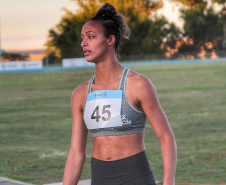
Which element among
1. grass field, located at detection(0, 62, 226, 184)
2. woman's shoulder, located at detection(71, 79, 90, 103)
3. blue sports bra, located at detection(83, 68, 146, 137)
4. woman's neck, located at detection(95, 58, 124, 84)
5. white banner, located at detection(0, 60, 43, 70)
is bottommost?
grass field, located at detection(0, 62, 226, 184)

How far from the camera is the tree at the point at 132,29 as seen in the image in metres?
66.5

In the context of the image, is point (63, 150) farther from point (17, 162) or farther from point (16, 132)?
point (16, 132)

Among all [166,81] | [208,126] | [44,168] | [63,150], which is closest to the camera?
[44,168]

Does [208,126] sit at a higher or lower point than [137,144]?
lower

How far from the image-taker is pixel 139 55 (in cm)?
6419

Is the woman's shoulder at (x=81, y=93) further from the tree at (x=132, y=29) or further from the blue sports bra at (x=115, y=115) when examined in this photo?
the tree at (x=132, y=29)

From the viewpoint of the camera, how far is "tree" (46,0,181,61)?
6650cm

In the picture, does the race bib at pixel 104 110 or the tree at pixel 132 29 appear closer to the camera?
the race bib at pixel 104 110

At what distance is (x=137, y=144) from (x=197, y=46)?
6732cm

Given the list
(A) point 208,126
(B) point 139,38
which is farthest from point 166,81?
(B) point 139,38

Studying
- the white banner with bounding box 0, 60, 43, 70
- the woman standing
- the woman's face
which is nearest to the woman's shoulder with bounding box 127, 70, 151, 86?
the woman standing

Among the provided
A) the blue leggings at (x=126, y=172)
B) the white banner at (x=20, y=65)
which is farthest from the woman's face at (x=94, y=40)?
the white banner at (x=20, y=65)

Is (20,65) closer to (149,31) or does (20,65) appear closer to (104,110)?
(149,31)

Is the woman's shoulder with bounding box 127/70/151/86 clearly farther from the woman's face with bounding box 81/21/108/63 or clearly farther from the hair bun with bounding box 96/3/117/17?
the hair bun with bounding box 96/3/117/17
